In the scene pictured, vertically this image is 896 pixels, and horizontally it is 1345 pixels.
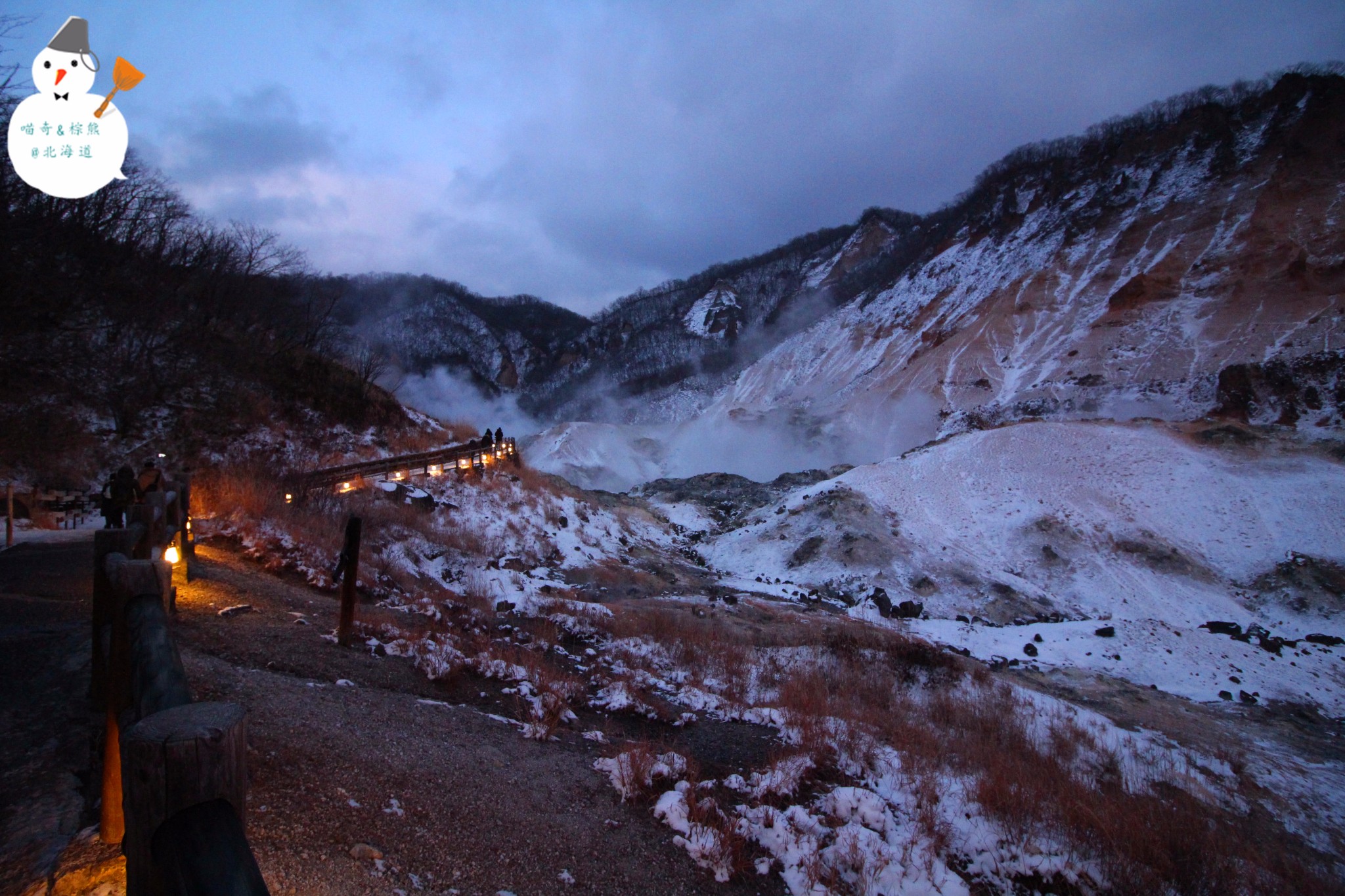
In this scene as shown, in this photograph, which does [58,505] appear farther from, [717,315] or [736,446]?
[717,315]

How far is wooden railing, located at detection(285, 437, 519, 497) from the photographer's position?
1555 cm

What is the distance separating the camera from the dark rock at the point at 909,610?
59.4 feet

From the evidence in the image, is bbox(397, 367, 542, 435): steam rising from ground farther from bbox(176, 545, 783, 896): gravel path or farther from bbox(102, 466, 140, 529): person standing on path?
bbox(176, 545, 783, 896): gravel path

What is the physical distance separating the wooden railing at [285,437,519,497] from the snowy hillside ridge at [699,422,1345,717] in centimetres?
1062

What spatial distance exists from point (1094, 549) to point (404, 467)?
989 inches

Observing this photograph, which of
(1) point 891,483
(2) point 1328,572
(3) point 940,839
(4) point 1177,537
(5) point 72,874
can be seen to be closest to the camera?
(5) point 72,874

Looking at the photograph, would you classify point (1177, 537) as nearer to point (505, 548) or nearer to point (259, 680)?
point (505, 548)

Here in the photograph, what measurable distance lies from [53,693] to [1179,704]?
55.4ft

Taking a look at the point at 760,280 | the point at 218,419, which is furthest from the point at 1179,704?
the point at 760,280

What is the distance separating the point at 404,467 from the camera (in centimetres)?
1967

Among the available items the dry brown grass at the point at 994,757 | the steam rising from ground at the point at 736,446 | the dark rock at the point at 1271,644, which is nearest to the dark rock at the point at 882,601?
the dry brown grass at the point at 994,757

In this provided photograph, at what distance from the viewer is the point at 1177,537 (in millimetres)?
22750

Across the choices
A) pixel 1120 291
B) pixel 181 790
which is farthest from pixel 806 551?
pixel 1120 291

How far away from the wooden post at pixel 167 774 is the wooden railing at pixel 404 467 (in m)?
14.3
